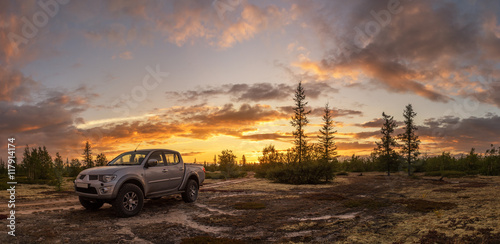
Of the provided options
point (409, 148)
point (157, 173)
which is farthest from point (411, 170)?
point (157, 173)

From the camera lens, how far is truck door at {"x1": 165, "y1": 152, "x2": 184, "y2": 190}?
12.2 m

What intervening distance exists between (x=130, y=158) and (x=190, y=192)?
3.14m

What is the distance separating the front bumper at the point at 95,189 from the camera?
960 cm

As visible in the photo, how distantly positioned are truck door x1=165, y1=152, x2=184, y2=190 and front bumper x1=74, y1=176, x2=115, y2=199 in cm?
278

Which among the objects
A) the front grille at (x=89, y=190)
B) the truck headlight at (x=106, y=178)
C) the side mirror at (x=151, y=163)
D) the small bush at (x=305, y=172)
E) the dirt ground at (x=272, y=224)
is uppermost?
the side mirror at (x=151, y=163)

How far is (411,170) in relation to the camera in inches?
1480

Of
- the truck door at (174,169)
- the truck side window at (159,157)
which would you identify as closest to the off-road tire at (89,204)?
the truck side window at (159,157)

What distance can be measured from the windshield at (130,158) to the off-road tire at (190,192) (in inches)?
102

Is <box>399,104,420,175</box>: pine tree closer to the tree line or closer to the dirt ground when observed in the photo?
the tree line

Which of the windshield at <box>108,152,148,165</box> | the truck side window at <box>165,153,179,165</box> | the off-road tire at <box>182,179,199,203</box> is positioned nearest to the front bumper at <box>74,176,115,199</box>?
the windshield at <box>108,152,148,165</box>

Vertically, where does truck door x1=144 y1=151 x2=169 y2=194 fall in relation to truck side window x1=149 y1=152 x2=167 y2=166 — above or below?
below

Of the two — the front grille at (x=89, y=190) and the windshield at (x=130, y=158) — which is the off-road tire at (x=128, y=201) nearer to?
the front grille at (x=89, y=190)

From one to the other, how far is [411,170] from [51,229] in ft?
131

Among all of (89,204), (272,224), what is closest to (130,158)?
(89,204)
